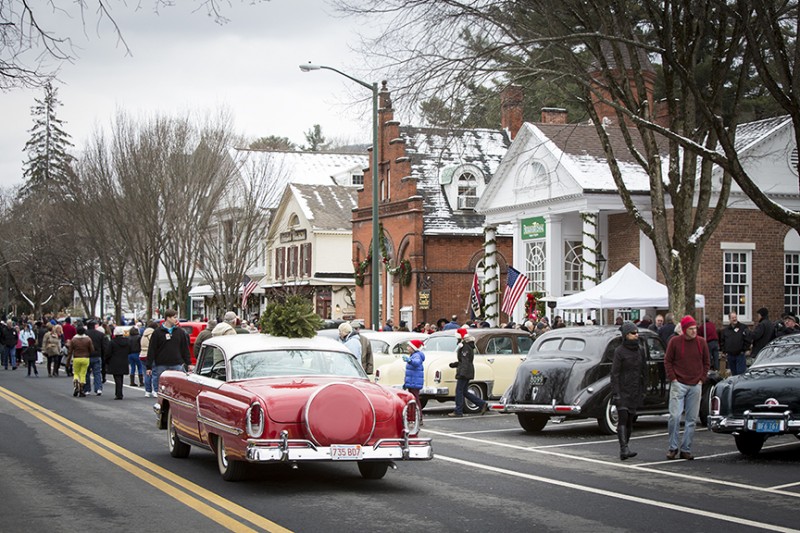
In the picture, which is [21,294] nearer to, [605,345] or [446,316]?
[446,316]

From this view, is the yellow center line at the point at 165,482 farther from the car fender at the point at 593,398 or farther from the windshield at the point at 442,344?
the windshield at the point at 442,344

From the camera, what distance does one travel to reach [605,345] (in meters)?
19.1

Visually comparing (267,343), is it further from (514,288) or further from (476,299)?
(476,299)

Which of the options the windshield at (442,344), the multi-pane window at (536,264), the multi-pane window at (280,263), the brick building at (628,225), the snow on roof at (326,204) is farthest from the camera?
the multi-pane window at (280,263)

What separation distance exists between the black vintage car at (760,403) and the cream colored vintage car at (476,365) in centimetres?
811

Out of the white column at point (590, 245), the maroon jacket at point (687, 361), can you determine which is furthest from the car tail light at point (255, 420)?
the white column at point (590, 245)

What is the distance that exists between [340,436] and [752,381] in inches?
262

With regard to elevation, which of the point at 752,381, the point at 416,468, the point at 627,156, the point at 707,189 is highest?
the point at 627,156

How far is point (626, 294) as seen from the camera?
2886 centimetres

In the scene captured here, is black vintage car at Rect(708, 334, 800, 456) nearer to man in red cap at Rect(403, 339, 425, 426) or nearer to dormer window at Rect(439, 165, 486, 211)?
man in red cap at Rect(403, 339, 425, 426)

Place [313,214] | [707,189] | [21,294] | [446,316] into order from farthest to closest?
[21,294] → [313,214] → [446,316] → [707,189]

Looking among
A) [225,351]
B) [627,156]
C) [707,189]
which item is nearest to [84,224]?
[627,156]

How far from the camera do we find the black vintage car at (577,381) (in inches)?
728

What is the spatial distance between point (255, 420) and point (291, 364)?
63.7 inches
